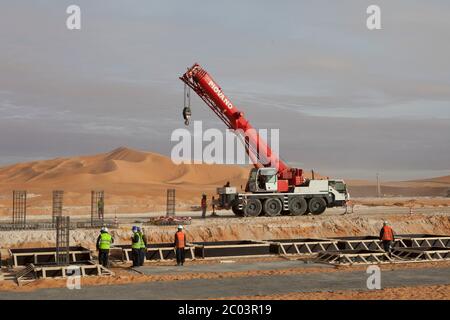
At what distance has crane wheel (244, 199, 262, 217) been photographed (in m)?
34.6

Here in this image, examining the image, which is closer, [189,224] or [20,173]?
[189,224]

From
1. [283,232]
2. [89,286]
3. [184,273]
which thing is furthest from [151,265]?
[283,232]

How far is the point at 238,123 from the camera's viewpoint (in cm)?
3397

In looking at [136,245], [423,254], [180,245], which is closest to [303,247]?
[423,254]

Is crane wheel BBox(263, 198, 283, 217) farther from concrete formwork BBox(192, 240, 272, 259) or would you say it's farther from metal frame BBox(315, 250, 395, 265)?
metal frame BBox(315, 250, 395, 265)

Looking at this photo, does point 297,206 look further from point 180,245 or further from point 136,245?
point 136,245

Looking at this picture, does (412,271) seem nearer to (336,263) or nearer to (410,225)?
(336,263)

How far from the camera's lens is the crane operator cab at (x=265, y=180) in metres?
34.6

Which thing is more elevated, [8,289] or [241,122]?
[241,122]

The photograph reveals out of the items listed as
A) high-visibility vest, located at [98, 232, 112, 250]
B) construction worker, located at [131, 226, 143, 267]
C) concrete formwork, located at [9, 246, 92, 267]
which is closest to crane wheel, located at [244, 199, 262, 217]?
concrete formwork, located at [9, 246, 92, 267]

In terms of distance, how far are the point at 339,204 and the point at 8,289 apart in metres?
24.1

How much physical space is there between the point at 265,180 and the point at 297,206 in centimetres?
265
